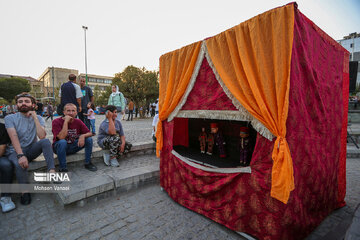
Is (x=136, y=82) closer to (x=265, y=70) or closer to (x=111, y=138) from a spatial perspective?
(x=111, y=138)

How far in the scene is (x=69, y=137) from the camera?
3631mm

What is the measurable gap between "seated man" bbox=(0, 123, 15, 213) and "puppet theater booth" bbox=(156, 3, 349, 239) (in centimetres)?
278

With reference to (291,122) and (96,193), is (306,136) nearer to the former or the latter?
(291,122)

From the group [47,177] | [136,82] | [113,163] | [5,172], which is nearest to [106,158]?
[113,163]

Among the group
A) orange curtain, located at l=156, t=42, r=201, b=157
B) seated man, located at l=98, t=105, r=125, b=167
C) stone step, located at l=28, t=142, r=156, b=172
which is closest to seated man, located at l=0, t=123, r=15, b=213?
stone step, located at l=28, t=142, r=156, b=172

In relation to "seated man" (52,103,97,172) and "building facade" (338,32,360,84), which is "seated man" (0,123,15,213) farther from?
"building facade" (338,32,360,84)

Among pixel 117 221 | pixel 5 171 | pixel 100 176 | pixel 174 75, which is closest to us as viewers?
pixel 117 221

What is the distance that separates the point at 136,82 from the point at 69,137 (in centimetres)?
1433

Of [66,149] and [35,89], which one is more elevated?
[35,89]

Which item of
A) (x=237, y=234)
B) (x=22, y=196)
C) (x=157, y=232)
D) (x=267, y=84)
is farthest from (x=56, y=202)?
(x=267, y=84)

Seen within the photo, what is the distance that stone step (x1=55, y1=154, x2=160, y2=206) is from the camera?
2.94 meters

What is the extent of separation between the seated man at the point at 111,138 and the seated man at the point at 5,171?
1603 mm

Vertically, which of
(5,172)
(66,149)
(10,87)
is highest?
(10,87)

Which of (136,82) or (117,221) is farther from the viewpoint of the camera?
(136,82)
